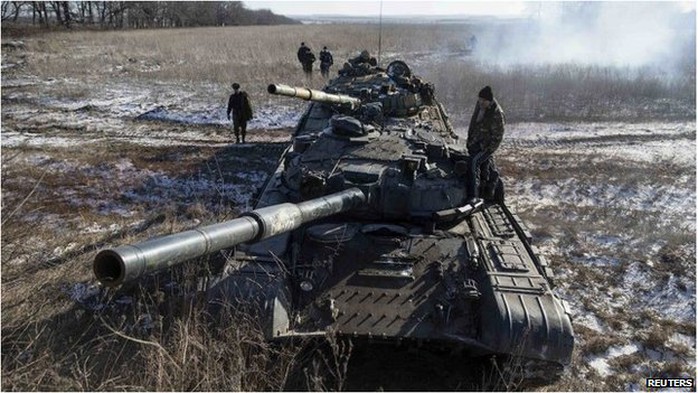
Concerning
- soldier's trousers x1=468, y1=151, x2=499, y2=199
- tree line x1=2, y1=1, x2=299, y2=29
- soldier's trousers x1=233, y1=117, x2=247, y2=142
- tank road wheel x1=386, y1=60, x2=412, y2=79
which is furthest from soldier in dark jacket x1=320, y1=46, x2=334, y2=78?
tree line x1=2, y1=1, x2=299, y2=29

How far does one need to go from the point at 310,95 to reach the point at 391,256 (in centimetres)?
319

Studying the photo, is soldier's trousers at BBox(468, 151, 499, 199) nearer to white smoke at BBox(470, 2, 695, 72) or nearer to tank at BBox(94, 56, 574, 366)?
tank at BBox(94, 56, 574, 366)

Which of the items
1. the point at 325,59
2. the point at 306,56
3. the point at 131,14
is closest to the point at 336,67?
the point at 325,59

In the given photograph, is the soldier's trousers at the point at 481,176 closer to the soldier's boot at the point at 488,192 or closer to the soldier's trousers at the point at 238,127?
the soldier's boot at the point at 488,192

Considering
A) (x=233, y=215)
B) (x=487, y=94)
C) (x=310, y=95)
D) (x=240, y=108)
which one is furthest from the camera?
(x=240, y=108)

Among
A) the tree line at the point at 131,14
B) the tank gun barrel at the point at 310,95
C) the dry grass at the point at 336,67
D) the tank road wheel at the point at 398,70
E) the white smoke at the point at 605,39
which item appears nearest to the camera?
the tank gun barrel at the point at 310,95

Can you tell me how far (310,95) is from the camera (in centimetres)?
899

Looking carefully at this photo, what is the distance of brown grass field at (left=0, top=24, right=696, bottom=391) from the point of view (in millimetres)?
6090

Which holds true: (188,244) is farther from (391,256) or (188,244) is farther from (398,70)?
(398,70)

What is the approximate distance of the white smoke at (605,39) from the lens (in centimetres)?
3540

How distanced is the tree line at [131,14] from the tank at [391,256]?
35.0m

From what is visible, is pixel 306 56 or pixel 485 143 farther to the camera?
pixel 306 56

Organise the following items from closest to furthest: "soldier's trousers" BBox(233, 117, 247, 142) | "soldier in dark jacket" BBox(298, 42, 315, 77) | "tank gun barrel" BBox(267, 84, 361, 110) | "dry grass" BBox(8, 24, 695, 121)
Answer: "tank gun barrel" BBox(267, 84, 361, 110) → "soldier's trousers" BBox(233, 117, 247, 142) → "dry grass" BBox(8, 24, 695, 121) → "soldier in dark jacket" BBox(298, 42, 315, 77)

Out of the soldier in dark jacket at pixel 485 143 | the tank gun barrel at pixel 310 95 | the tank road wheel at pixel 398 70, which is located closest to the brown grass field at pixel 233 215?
the soldier in dark jacket at pixel 485 143
